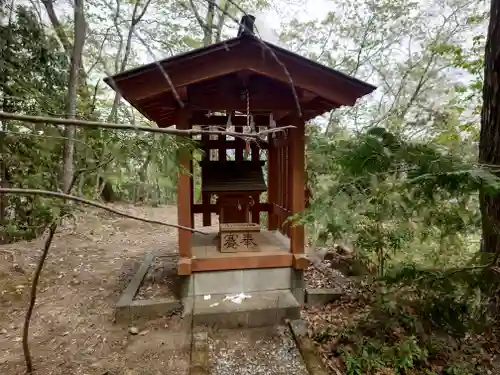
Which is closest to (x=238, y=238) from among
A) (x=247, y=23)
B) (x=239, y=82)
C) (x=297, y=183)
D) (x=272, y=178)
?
(x=297, y=183)

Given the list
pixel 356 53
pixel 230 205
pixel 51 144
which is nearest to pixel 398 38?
pixel 356 53

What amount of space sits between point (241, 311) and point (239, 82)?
231cm

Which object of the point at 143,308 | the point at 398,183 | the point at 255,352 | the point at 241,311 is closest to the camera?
the point at 398,183

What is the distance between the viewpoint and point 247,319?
321 centimetres

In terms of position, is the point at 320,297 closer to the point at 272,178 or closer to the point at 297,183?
the point at 297,183

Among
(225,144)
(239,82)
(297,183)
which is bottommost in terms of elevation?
(297,183)

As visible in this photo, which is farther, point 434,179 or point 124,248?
point 124,248

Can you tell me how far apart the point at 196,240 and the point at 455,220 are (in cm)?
296

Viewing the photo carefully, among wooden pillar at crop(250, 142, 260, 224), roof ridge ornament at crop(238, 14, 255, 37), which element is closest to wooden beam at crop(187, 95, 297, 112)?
wooden pillar at crop(250, 142, 260, 224)

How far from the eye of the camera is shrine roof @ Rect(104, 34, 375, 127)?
2.92 m

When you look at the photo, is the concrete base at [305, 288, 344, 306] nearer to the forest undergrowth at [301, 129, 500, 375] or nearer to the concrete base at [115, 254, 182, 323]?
the forest undergrowth at [301, 129, 500, 375]

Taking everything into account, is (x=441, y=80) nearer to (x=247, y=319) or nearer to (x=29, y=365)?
(x=247, y=319)

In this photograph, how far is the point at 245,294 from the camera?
3516 mm

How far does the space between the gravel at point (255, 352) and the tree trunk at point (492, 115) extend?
70.5 inches
